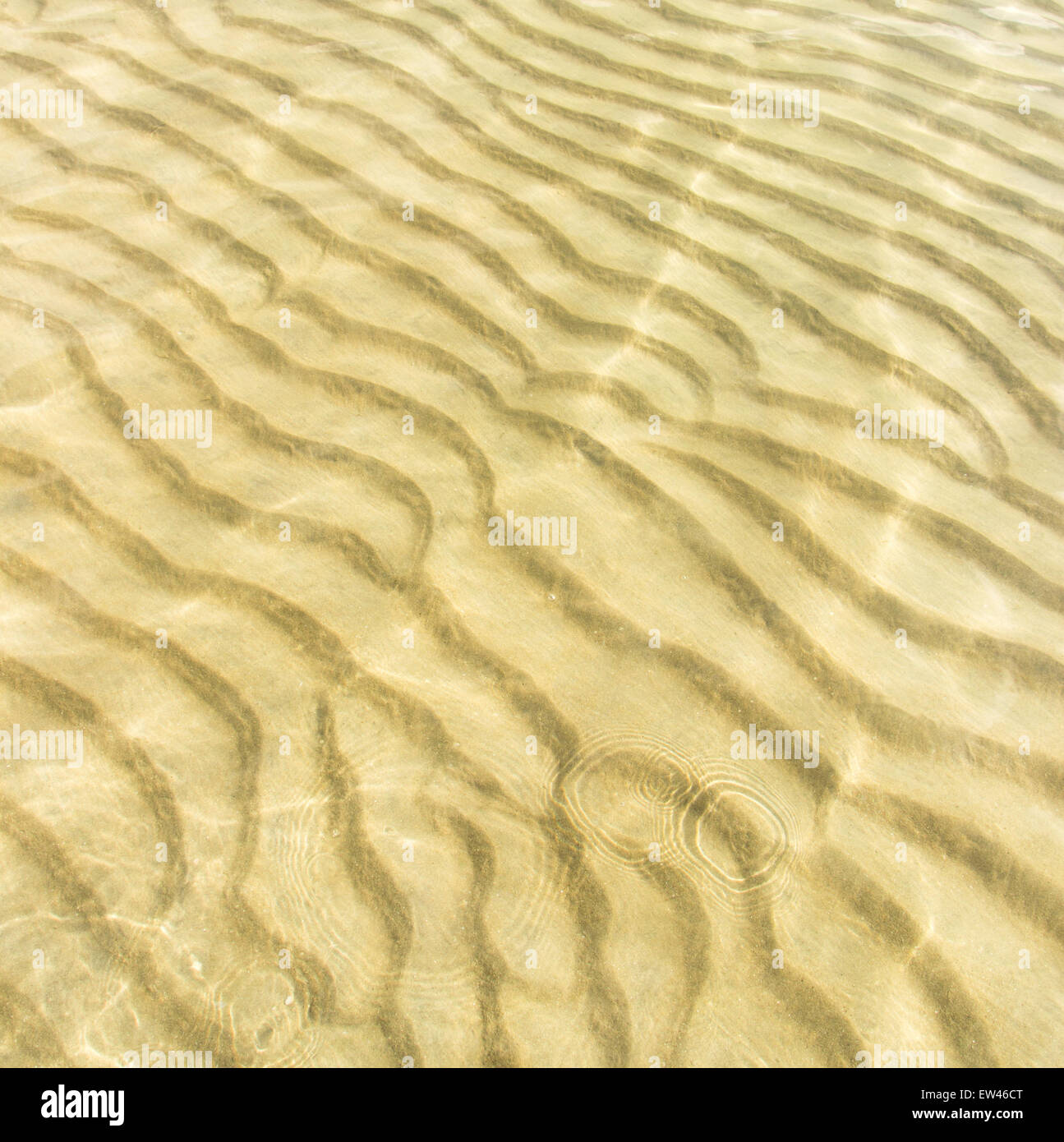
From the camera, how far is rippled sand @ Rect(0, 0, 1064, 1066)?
1.57m

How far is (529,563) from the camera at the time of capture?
6.79ft

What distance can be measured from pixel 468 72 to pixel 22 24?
1752mm

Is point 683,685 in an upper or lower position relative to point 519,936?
upper

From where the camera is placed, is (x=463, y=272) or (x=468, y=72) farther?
(x=468, y=72)

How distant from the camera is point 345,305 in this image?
2.58 meters

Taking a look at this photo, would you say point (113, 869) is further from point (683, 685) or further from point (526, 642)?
point (683, 685)

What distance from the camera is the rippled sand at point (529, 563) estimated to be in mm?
1569

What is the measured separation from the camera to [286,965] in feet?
5.11

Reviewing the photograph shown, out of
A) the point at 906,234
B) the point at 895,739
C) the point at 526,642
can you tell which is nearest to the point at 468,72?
the point at 906,234

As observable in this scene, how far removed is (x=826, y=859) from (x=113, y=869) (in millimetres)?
1277

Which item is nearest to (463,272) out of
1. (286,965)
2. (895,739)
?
(895,739)
